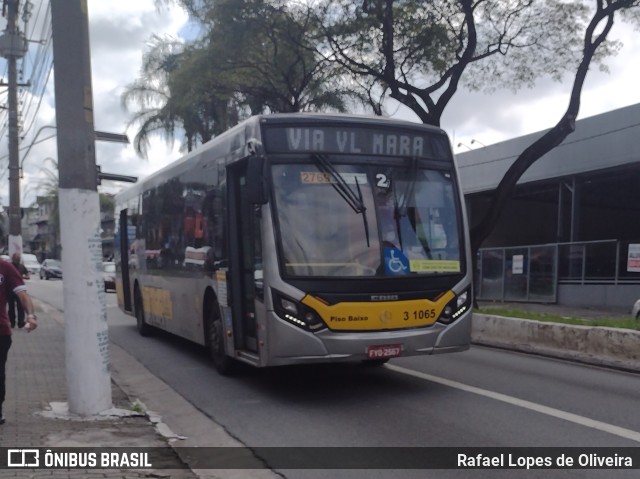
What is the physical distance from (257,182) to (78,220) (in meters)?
1.93

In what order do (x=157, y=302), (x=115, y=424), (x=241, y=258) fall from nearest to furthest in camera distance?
(x=115, y=424) → (x=241, y=258) → (x=157, y=302)

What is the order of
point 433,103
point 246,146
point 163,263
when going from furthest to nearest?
point 433,103, point 163,263, point 246,146

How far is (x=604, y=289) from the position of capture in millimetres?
24453

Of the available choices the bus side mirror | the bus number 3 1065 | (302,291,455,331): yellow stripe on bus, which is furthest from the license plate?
the bus side mirror

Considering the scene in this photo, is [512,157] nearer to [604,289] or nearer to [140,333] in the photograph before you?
[604,289]

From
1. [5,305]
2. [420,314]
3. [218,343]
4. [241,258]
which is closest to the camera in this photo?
[5,305]

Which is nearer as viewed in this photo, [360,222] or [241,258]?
[360,222]

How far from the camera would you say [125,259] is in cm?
1727

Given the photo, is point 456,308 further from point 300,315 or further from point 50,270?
point 50,270

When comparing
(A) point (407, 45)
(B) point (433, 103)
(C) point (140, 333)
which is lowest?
(C) point (140, 333)

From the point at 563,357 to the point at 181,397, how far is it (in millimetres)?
6357

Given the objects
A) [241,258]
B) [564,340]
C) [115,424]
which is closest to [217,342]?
[241,258]

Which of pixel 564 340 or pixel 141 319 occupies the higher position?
pixel 564 340

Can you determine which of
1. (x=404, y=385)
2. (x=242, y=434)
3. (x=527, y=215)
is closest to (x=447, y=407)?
(x=404, y=385)
